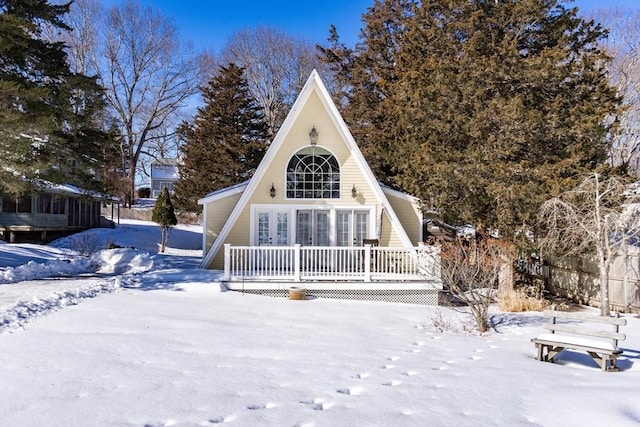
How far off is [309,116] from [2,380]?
1113 centimetres

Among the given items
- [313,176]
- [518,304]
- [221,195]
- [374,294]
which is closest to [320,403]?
[374,294]

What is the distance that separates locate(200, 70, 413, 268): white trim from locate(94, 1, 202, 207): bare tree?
27.1 metres

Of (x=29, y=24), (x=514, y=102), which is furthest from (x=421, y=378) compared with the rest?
(x=29, y=24)

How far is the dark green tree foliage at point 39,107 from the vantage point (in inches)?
425

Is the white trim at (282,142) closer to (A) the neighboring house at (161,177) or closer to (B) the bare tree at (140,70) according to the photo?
(B) the bare tree at (140,70)

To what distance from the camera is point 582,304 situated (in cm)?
1329

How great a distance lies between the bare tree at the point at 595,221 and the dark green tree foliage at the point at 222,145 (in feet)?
54.8

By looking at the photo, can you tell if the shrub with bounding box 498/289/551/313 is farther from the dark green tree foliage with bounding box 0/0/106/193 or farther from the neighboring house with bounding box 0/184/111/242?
the neighboring house with bounding box 0/184/111/242

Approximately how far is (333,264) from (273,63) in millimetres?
26673

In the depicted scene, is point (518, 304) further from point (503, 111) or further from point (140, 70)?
point (140, 70)

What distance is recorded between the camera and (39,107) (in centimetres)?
1200

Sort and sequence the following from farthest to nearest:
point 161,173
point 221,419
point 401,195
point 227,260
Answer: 1. point 161,173
2. point 401,195
3. point 227,260
4. point 221,419

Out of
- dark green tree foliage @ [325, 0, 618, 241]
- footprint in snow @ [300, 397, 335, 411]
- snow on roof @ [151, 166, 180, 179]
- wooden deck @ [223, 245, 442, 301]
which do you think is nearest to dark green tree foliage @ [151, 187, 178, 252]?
wooden deck @ [223, 245, 442, 301]

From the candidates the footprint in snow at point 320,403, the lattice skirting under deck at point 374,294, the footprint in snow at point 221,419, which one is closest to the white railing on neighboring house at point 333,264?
the lattice skirting under deck at point 374,294
